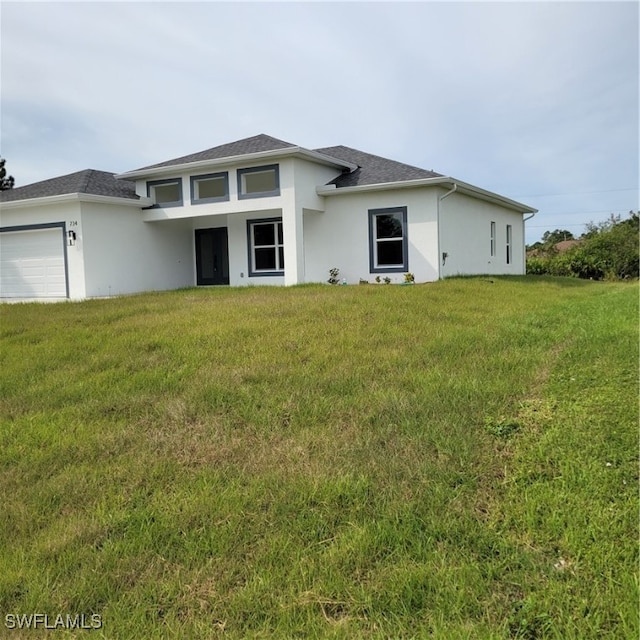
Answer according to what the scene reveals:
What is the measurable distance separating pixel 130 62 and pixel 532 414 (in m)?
11.4

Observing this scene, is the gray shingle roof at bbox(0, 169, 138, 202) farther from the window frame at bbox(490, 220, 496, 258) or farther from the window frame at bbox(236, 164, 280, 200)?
the window frame at bbox(490, 220, 496, 258)

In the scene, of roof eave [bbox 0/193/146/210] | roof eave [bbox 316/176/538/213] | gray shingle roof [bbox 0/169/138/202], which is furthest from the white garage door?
roof eave [bbox 316/176/538/213]

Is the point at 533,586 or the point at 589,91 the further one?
the point at 589,91

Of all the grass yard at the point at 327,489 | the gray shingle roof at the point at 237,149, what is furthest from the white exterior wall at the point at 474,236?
the grass yard at the point at 327,489

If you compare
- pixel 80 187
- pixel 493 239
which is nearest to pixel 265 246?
pixel 80 187

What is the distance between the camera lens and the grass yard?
262 cm

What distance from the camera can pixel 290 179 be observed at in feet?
47.9

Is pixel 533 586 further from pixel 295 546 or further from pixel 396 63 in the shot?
pixel 396 63

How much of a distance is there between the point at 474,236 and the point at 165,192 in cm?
1031

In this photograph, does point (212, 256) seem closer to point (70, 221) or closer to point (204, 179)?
point (204, 179)

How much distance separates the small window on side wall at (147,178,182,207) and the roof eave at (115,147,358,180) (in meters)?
0.29

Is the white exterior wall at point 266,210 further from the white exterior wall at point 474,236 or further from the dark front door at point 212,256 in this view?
the white exterior wall at point 474,236

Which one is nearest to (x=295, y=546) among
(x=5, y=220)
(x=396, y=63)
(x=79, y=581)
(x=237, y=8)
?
(x=79, y=581)

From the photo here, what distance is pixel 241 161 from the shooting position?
1505cm
